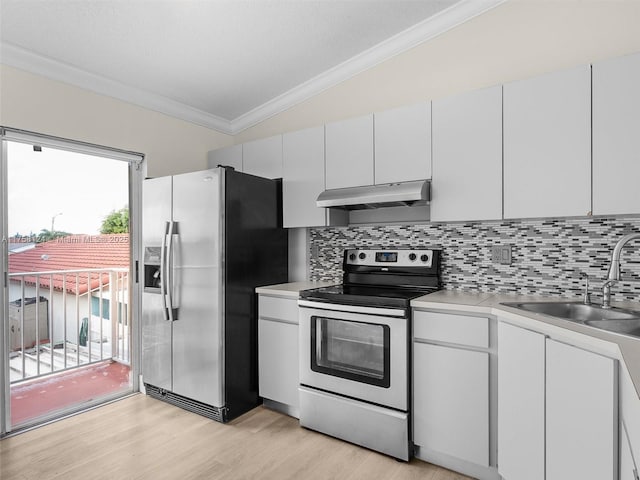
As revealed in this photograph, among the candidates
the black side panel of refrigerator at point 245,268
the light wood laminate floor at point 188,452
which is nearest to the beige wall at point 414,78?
the black side panel of refrigerator at point 245,268

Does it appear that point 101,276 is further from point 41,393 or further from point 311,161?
point 311,161

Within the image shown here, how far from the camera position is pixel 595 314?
6.33 ft

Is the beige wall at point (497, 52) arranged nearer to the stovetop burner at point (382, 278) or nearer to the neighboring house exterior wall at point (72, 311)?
the stovetop burner at point (382, 278)

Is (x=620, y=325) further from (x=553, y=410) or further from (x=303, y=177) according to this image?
(x=303, y=177)

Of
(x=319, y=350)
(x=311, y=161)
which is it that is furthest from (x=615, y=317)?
(x=311, y=161)

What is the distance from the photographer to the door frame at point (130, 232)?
2486 mm

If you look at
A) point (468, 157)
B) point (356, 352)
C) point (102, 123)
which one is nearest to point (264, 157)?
point (102, 123)

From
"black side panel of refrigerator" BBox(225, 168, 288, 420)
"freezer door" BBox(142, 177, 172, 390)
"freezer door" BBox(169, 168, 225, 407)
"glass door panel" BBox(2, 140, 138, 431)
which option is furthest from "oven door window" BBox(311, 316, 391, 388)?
"glass door panel" BBox(2, 140, 138, 431)

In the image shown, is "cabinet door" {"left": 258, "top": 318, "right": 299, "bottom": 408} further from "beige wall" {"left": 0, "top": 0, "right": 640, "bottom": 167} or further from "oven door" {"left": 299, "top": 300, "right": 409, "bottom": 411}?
"beige wall" {"left": 0, "top": 0, "right": 640, "bottom": 167}

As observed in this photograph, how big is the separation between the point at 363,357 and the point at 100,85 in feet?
9.19

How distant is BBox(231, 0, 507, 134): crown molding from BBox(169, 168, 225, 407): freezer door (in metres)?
1.22

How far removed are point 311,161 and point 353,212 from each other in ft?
1.75

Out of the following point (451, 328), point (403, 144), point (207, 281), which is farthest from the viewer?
point (207, 281)

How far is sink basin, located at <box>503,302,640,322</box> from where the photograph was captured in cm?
184
